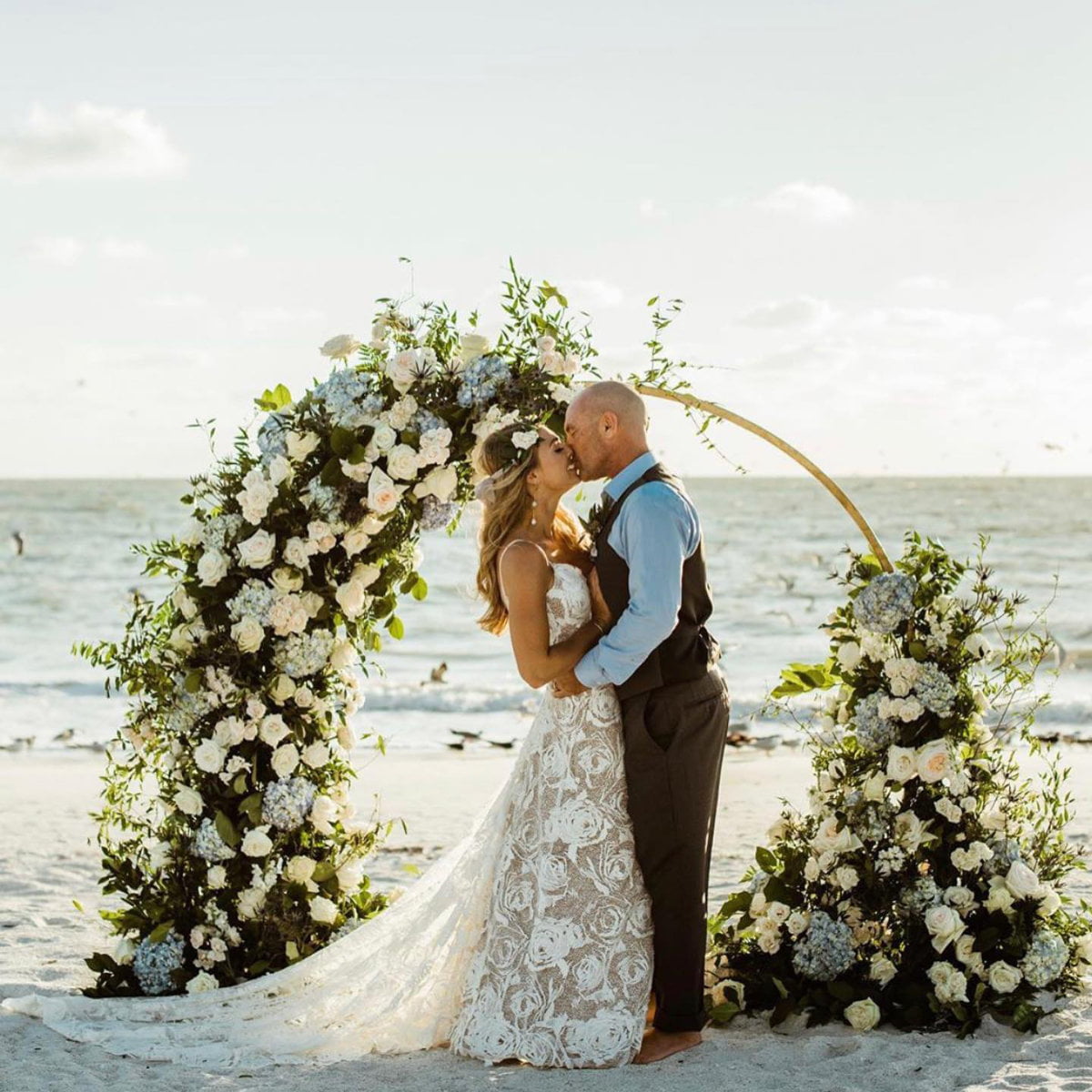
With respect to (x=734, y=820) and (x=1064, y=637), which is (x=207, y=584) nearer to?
(x=734, y=820)

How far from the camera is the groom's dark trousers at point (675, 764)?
4.23 m

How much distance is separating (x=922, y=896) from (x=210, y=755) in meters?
2.58

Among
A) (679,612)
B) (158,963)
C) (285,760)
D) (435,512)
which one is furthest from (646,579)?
(158,963)

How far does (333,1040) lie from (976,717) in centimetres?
249

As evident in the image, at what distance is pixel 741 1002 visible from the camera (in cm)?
473

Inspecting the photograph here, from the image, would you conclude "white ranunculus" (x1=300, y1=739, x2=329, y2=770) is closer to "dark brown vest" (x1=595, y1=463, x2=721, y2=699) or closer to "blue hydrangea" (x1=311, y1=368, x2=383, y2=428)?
"blue hydrangea" (x1=311, y1=368, x2=383, y2=428)

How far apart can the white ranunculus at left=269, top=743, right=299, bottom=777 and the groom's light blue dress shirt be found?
1.37 m

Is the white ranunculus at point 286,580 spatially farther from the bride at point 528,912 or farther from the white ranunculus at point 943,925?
the white ranunculus at point 943,925

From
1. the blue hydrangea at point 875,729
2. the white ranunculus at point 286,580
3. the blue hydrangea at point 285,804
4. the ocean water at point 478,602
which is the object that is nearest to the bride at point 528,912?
the ocean water at point 478,602

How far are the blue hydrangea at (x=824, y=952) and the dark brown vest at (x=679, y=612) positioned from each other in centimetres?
112

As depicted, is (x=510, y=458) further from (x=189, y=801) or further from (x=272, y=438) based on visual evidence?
(x=189, y=801)

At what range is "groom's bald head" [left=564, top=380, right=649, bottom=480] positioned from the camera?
4.29 meters

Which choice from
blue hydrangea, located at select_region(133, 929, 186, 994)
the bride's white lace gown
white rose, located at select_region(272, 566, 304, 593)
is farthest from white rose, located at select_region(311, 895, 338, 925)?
white rose, located at select_region(272, 566, 304, 593)

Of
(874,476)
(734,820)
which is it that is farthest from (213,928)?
(874,476)
